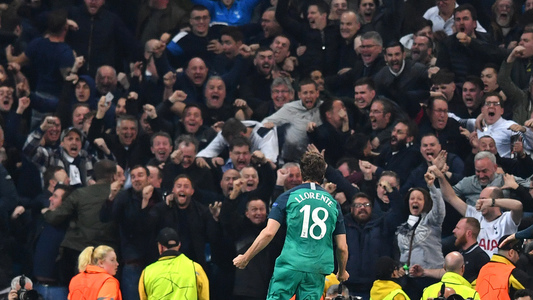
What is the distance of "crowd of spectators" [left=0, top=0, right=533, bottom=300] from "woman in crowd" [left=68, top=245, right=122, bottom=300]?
1.69 metres

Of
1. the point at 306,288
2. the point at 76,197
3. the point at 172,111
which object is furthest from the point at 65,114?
the point at 306,288

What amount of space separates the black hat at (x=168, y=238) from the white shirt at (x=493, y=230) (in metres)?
3.81

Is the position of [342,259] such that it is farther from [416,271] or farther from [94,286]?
[416,271]

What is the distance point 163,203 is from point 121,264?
3.19 ft

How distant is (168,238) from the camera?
14.2m

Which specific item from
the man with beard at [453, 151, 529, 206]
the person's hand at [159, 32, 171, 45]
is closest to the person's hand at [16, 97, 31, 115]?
the person's hand at [159, 32, 171, 45]

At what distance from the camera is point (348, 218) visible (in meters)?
15.5

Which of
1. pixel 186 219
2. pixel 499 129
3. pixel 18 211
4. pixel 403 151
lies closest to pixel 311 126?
pixel 403 151

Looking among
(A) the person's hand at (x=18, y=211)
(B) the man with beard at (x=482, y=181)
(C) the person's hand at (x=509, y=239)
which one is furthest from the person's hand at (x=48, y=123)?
(C) the person's hand at (x=509, y=239)

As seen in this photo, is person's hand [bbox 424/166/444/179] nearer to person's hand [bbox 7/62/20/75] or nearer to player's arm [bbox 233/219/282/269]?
player's arm [bbox 233/219/282/269]

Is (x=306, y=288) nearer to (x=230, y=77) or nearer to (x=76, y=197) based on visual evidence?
(x=76, y=197)

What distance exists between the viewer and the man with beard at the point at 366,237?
49.8 feet

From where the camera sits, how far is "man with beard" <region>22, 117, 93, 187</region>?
1762 cm

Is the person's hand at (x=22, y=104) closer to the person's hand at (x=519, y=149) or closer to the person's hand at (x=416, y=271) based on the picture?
the person's hand at (x=416, y=271)
